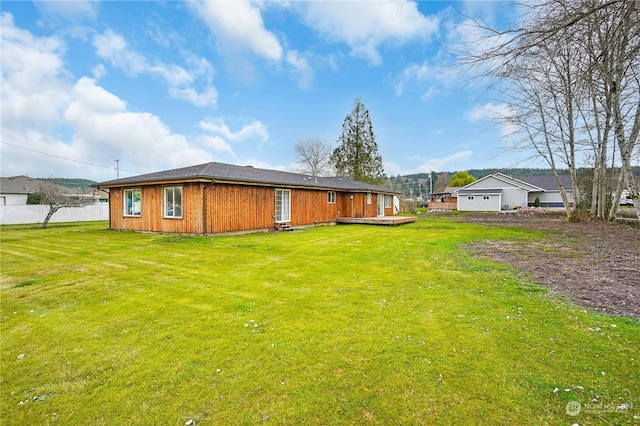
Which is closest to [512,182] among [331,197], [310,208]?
[331,197]

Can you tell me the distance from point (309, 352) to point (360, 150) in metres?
34.9

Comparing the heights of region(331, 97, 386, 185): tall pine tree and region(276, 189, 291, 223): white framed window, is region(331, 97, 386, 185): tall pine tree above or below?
above

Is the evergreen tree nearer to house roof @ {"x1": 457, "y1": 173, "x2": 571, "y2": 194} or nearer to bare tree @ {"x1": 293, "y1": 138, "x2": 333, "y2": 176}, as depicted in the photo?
house roof @ {"x1": 457, "y1": 173, "x2": 571, "y2": 194}

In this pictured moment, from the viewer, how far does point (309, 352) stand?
9.76 ft

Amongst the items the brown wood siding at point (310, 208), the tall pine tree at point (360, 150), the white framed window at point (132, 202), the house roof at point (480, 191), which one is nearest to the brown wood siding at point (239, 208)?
the brown wood siding at point (310, 208)

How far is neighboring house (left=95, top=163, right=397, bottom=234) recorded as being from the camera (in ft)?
40.0

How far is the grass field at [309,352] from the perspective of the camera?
7.13ft

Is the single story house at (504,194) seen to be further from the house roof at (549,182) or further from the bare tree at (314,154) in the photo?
the bare tree at (314,154)

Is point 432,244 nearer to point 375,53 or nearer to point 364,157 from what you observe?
point 375,53

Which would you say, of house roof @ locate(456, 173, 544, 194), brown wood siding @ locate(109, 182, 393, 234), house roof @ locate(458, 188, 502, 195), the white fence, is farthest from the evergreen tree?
the white fence

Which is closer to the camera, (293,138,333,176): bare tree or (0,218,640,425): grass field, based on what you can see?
(0,218,640,425): grass field

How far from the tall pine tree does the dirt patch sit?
86.1 feet

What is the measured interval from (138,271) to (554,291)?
26.1 ft

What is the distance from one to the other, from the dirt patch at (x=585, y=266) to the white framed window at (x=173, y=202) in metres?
11.5
